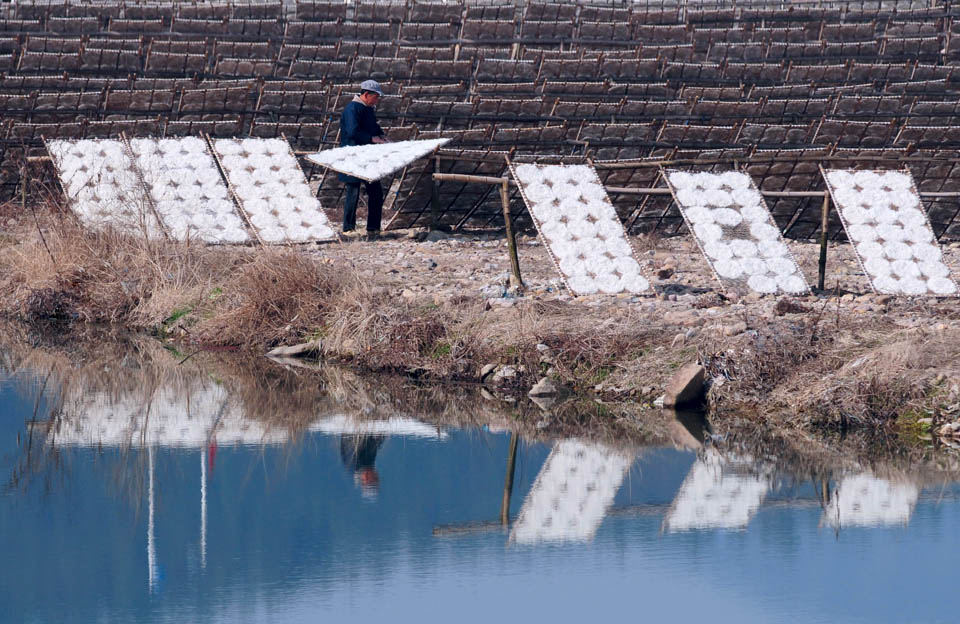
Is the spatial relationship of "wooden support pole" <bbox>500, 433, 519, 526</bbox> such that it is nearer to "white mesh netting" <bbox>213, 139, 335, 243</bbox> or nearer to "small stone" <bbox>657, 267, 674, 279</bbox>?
"small stone" <bbox>657, 267, 674, 279</bbox>

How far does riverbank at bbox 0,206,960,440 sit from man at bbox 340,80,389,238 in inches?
15.9

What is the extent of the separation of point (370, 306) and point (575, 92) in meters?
10.6

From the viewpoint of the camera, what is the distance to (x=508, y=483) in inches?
250

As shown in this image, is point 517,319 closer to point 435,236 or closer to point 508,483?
point 508,483

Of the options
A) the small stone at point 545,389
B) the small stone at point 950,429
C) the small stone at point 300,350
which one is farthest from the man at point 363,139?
the small stone at point 950,429

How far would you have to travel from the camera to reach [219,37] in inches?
852

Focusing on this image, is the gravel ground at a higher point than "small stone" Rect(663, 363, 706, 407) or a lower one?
higher

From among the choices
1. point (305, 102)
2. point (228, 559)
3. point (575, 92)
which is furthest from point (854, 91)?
point (228, 559)

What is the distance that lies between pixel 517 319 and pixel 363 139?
4.49 m

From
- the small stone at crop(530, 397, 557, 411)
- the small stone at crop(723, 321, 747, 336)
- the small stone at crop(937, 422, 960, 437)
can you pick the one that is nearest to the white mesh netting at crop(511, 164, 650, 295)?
the small stone at crop(723, 321, 747, 336)

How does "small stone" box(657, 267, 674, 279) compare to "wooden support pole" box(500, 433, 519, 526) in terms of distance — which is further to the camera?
"small stone" box(657, 267, 674, 279)

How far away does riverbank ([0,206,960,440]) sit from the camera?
23.3ft

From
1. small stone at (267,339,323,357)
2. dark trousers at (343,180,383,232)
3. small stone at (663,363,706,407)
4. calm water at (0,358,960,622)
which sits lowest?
calm water at (0,358,960,622)

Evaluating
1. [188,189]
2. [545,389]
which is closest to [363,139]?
[188,189]
